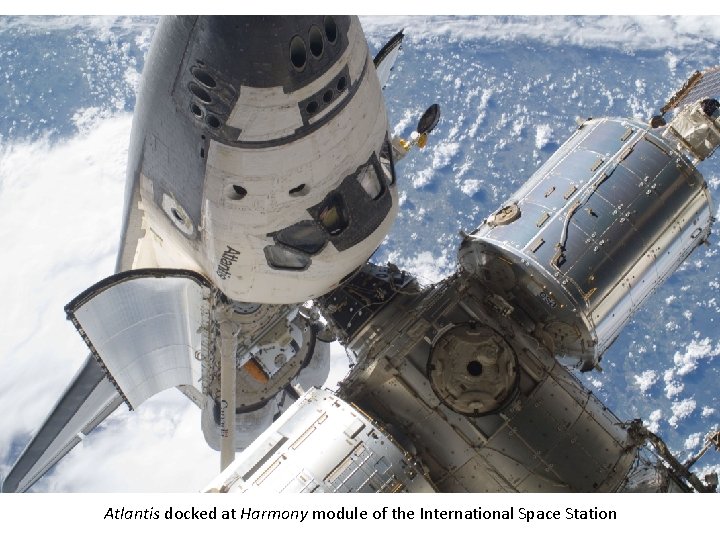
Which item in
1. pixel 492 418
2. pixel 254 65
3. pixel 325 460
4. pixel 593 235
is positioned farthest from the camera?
pixel 593 235

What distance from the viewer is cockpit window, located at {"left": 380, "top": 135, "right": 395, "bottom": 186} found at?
14500 millimetres

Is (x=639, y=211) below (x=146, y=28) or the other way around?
the other way around

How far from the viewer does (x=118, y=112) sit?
44.1 meters

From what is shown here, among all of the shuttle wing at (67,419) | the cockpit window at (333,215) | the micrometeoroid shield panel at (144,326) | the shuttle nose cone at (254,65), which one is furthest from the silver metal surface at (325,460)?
the shuttle wing at (67,419)

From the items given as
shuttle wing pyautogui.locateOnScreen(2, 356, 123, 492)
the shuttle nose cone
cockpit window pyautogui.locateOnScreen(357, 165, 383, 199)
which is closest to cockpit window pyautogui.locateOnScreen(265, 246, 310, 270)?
cockpit window pyautogui.locateOnScreen(357, 165, 383, 199)

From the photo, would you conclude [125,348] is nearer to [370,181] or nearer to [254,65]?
[370,181]

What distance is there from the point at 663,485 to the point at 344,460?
548cm

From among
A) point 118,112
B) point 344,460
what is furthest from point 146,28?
point 344,460

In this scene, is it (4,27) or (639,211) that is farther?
(4,27)

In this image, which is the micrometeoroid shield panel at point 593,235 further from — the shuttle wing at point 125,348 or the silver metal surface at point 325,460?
the shuttle wing at point 125,348

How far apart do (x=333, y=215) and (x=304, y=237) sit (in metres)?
0.60

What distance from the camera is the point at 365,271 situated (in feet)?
57.5

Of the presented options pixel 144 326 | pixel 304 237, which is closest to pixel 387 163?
pixel 304 237

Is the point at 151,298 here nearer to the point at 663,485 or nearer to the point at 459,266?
the point at 459,266
